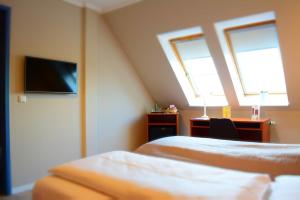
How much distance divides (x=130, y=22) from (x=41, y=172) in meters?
2.37

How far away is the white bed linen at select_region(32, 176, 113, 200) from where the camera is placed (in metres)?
1.32

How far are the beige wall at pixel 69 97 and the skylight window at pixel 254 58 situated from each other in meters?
1.69

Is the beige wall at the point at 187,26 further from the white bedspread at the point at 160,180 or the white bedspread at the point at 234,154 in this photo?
the white bedspread at the point at 160,180

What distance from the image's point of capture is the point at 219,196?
3.67ft

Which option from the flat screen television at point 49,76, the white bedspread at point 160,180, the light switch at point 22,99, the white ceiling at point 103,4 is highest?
the white ceiling at point 103,4

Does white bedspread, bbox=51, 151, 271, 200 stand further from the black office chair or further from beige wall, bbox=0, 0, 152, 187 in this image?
the black office chair

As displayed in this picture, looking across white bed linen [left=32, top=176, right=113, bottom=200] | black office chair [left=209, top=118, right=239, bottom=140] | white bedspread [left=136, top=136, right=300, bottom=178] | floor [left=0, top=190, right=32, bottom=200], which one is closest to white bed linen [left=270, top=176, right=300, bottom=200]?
white bedspread [left=136, top=136, right=300, bottom=178]

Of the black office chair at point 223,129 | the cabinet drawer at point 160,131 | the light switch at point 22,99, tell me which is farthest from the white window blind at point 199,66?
the light switch at point 22,99

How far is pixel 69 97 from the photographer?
339 centimetres

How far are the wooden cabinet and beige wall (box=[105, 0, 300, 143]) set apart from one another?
304mm

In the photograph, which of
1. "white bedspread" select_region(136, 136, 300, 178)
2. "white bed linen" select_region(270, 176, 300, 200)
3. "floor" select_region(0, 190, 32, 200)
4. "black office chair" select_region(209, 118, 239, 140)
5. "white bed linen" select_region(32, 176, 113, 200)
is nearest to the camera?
"white bed linen" select_region(270, 176, 300, 200)

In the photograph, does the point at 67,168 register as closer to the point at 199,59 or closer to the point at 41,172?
the point at 41,172

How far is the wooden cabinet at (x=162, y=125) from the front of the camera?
4.25 m

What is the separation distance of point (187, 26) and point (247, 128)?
1637mm
